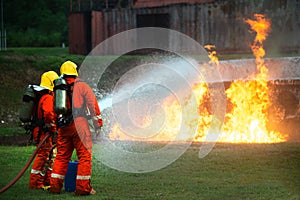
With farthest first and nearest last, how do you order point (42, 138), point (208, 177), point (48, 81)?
point (208, 177), point (48, 81), point (42, 138)

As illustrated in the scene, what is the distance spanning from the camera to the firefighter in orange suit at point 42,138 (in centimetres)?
1127

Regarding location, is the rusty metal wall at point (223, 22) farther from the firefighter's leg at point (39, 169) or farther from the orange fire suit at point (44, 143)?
the firefighter's leg at point (39, 169)

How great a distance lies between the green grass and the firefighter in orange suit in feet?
0.89

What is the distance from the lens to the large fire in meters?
17.3

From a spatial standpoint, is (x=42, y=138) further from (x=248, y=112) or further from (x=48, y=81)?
(x=248, y=112)

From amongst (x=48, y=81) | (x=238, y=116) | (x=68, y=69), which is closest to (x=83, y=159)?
(x=68, y=69)

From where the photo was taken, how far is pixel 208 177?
1207cm

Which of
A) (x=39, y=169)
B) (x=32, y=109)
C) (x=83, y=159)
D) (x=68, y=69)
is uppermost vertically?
(x=68, y=69)

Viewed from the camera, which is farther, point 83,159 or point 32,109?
point 32,109

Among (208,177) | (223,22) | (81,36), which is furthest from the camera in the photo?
(81,36)

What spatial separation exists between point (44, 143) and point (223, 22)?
22.7m

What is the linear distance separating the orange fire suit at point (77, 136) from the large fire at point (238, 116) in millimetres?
6849

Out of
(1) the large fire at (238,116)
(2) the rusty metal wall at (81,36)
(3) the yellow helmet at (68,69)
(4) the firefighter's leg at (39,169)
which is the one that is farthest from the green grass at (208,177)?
(2) the rusty metal wall at (81,36)

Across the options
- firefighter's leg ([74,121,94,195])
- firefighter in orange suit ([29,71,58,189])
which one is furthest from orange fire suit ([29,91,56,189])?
firefighter's leg ([74,121,94,195])
